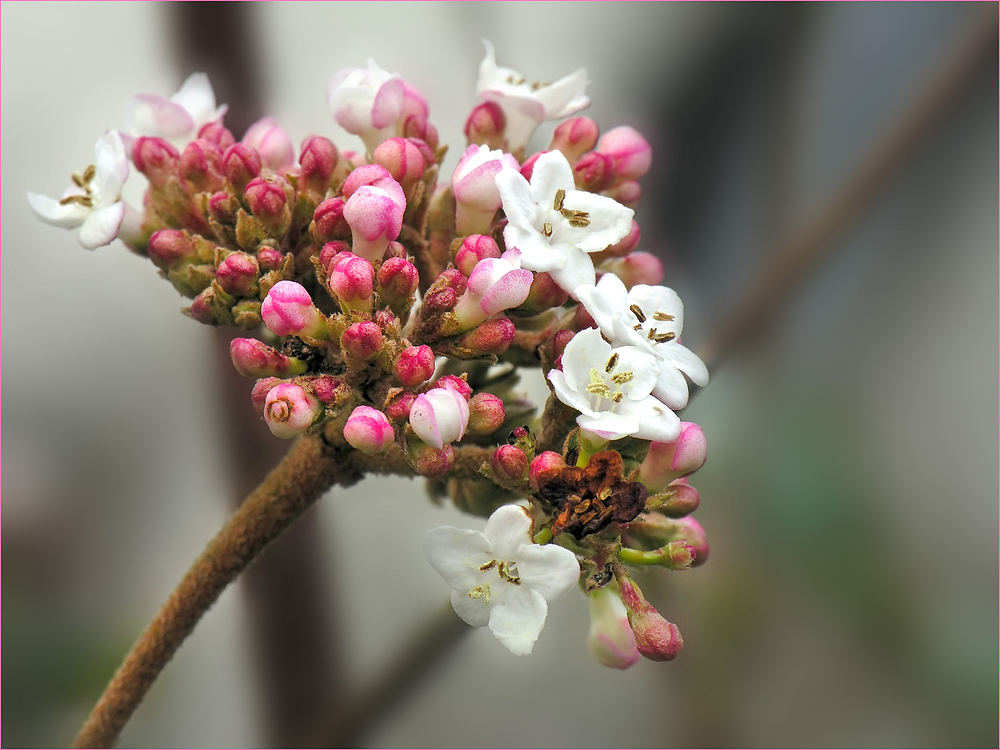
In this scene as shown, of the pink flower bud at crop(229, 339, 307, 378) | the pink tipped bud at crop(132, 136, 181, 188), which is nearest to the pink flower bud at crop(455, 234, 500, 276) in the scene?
the pink flower bud at crop(229, 339, 307, 378)

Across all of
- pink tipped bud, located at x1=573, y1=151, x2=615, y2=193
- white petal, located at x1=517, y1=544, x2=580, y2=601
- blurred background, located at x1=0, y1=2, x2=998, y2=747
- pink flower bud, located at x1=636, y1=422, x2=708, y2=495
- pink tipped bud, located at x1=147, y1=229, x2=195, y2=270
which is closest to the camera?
white petal, located at x1=517, y1=544, x2=580, y2=601

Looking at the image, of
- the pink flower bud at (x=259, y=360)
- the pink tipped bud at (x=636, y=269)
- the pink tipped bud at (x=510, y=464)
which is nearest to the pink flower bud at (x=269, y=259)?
the pink flower bud at (x=259, y=360)

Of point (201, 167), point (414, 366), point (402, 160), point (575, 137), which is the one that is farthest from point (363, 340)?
point (575, 137)

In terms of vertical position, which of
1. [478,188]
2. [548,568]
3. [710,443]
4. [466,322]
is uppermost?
[478,188]

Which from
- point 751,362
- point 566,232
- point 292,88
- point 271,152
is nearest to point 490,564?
point 566,232

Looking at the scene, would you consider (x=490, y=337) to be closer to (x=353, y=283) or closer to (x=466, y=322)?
(x=466, y=322)

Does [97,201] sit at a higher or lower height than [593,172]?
lower

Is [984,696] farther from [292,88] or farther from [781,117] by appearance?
[292,88]

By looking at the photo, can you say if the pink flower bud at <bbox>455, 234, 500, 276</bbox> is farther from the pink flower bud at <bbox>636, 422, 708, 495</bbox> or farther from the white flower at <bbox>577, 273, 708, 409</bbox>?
the pink flower bud at <bbox>636, 422, 708, 495</bbox>
